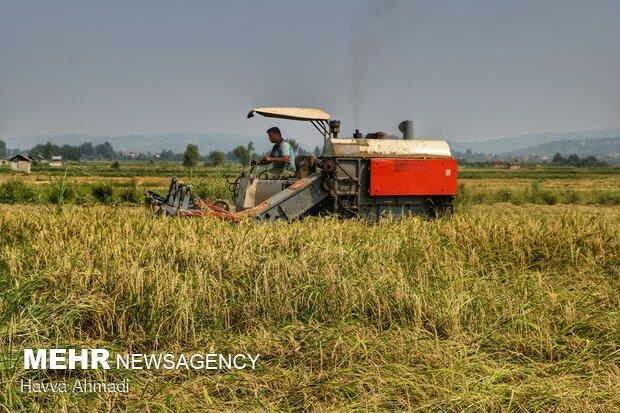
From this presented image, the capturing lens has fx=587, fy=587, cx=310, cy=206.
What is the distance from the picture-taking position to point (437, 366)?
353cm

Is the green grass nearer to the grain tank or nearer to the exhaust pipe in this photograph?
the grain tank

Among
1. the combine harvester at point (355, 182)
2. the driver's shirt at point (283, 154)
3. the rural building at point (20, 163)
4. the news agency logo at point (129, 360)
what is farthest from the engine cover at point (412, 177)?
the rural building at point (20, 163)

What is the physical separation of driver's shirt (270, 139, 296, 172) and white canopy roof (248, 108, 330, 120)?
595 millimetres

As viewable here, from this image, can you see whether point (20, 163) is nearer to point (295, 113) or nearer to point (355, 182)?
point (295, 113)

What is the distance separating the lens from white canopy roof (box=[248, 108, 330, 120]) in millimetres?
8669

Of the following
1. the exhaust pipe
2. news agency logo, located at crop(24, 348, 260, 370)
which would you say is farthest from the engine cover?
news agency logo, located at crop(24, 348, 260, 370)

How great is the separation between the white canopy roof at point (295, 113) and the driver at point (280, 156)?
0.47 meters

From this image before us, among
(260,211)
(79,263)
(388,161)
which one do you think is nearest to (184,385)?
(79,263)

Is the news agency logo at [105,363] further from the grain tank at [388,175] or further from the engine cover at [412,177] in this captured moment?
the engine cover at [412,177]

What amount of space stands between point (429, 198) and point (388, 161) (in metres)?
0.93

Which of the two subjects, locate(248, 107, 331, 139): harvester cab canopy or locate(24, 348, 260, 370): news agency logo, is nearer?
locate(24, 348, 260, 370): news agency logo

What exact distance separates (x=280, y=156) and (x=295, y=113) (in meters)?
0.80

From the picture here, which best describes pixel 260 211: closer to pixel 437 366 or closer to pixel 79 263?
pixel 79 263

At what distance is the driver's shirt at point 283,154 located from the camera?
9.26 metres
